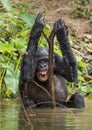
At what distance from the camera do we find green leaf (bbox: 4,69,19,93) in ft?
29.6

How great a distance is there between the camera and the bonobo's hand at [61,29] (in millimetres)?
7117

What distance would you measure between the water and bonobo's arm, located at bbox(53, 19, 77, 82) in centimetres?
54

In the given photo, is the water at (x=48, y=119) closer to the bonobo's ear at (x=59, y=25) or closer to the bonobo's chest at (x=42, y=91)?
the bonobo's chest at (x=42, y=91)

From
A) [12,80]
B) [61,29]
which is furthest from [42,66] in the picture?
[12,80]

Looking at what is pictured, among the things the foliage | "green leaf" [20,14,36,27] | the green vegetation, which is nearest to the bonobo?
the green vegetation

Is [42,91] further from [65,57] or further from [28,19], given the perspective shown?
[28,19]

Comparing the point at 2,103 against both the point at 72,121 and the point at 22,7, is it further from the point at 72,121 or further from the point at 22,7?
the point at 22,7

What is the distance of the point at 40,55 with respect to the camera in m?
7.97

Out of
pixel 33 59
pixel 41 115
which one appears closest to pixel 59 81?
pixel 33 59

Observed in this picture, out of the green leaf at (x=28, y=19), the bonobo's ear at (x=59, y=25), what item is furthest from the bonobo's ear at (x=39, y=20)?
the green leaf at (x=28, y=19)

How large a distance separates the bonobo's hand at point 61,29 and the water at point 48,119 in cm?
94

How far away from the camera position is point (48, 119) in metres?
6.38

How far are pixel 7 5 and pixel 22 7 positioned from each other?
6.55 meters

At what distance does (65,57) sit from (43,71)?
351 millimetres
